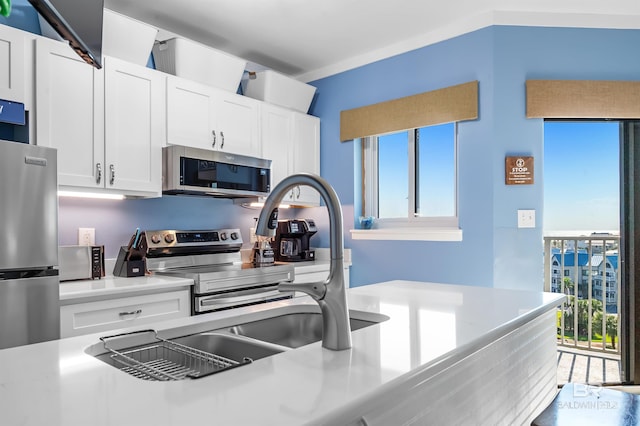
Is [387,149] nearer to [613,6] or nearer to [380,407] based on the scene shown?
[613,6]

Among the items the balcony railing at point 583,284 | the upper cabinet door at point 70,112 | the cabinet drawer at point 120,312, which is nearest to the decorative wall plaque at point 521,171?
the balcony railing at point 583,284

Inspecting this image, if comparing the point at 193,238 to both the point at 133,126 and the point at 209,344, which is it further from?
the point at 209,344

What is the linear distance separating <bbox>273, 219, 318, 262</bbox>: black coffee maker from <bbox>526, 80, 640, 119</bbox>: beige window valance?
1.95m

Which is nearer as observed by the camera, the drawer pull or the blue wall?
the drawer pull

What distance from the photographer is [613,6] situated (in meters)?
2.84

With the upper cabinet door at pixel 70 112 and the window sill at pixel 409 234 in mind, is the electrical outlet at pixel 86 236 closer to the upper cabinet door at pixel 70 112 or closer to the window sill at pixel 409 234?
the upper cabinet door at pixel 70 112

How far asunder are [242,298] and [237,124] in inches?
51.5

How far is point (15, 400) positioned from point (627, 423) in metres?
1.47

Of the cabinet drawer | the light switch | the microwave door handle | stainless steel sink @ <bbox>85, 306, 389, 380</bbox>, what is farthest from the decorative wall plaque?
the cabinet drawer

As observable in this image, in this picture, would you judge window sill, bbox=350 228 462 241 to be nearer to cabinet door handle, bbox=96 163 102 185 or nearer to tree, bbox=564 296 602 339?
tree, bbox=564 296 602 339

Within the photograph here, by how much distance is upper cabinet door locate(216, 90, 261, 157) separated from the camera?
3248 millimetres

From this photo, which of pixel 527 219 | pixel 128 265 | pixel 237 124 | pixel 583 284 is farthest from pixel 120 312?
pixel 583 284

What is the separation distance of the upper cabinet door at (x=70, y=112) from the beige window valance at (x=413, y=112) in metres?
1.97

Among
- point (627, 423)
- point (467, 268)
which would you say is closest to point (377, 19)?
point (467, 268)
